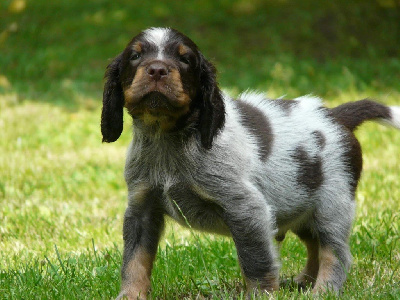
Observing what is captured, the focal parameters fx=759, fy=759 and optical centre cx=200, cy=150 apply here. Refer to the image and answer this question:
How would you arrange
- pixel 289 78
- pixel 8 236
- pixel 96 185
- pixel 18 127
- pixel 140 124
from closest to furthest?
pixel 140 124, pixel 8 236, pixel 96 185, pixel 18 127, pixel 289 78

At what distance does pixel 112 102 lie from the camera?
4945mm

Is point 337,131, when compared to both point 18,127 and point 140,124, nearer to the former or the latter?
point 140,124

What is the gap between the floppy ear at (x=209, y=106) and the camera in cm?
462

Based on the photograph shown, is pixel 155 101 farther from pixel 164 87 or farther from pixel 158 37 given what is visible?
pixel 158 37

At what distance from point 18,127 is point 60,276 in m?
6.48

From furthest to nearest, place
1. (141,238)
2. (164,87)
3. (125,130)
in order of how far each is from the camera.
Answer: (125,130) → (141,238) → (164,87)

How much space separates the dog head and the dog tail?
1341mm

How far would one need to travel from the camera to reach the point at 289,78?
13336 mm

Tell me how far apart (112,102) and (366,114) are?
1994 mm

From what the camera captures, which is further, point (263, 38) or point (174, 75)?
point (263, 38)

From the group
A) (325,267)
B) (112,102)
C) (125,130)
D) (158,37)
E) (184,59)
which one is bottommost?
(125,130)

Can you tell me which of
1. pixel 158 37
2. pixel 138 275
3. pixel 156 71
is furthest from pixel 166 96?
pixel 138 275

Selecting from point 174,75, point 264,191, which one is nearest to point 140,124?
point 174,75

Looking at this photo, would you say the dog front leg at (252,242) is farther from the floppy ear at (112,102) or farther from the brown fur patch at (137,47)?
the brown fur patch at (137,47)
